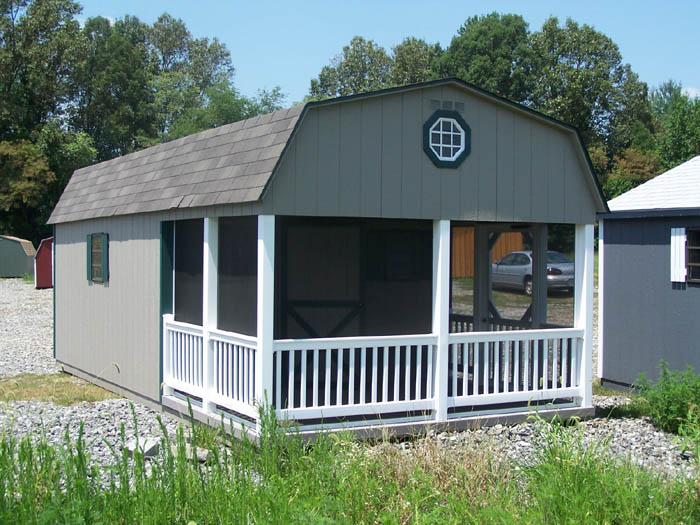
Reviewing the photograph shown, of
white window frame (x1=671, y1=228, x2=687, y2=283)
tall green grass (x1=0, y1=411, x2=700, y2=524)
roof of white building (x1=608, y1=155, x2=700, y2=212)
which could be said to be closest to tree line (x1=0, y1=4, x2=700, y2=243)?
roof of white building (x1=608, y1=155, x2=700, y2=212)

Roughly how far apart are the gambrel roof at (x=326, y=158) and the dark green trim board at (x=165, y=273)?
34 cm

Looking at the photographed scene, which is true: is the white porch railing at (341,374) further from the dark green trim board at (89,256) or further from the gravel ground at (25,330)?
the gravel ground at (25,330)

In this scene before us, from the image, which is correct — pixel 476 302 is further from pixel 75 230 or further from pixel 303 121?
pixel 75 230

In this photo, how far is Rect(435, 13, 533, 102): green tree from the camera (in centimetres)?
4247

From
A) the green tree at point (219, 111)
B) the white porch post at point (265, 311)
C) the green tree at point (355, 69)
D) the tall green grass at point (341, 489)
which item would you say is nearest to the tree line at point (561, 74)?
the green tree at point (355, 69)

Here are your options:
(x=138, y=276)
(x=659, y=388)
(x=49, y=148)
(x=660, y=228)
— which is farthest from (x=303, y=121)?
→ (x=49, y=148)

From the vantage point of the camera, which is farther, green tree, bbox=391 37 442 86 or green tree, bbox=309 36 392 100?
green tree, bbox=309 36 392 100

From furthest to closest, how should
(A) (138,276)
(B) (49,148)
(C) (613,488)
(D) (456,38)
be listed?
(D) (456,38), (B) (49,148), (A) (138,276), (C) (613,488)

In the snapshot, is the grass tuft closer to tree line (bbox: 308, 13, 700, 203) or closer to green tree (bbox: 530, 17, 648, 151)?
tree line (bbox: 308, 13, 700, 203)

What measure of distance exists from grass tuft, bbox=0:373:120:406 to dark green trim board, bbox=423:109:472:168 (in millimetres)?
5508

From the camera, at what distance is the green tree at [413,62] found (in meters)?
46.8

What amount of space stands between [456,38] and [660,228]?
36.8 meters

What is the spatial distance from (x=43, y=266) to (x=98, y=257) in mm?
18047

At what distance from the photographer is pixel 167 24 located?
6259cm
